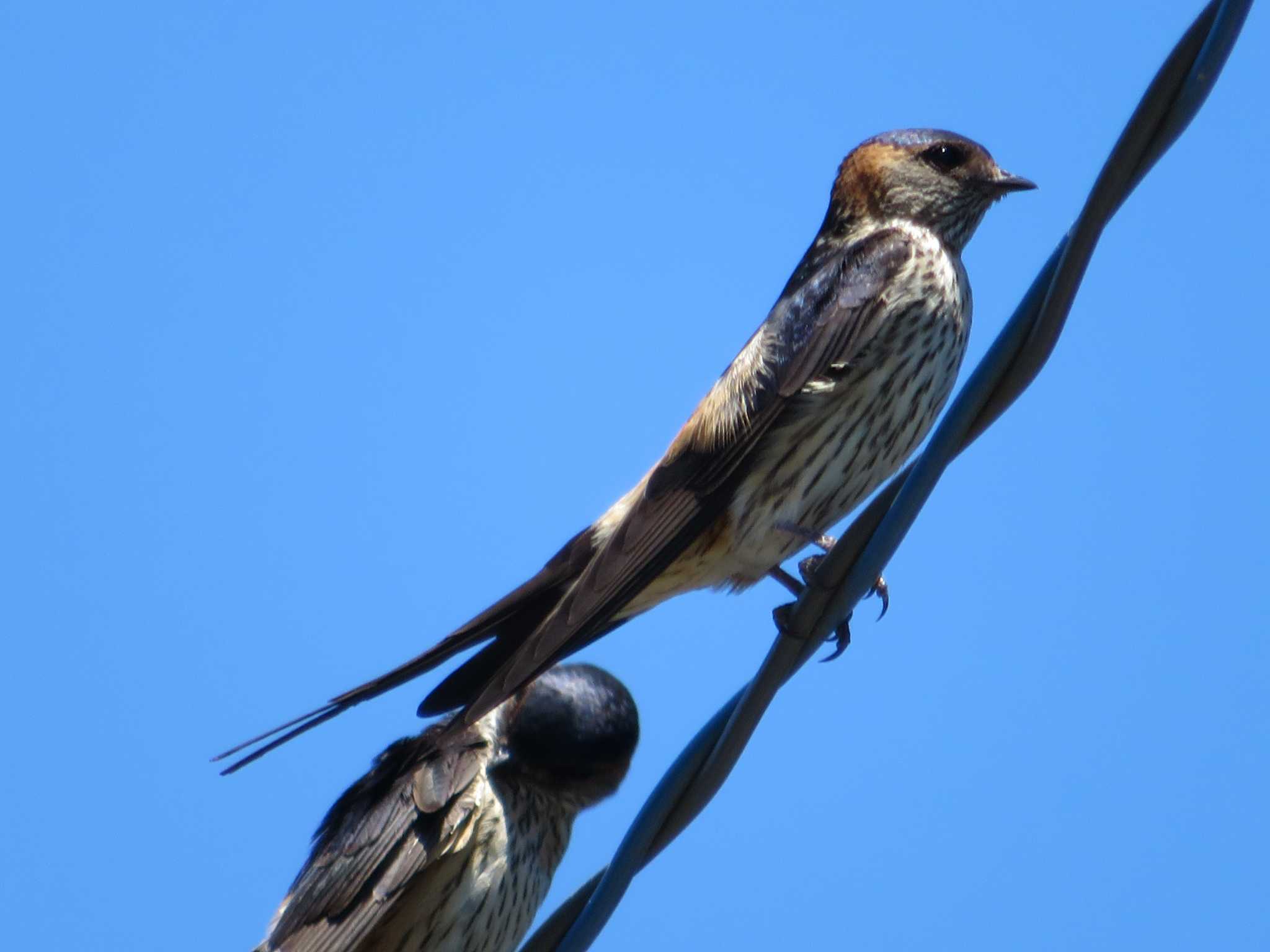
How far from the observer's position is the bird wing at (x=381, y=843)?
13.6 feet

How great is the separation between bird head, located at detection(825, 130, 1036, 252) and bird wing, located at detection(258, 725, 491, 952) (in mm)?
1680

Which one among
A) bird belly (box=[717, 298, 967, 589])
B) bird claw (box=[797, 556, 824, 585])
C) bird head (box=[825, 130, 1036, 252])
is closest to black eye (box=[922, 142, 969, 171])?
bird head (box=[825, 130, 1036, 252])

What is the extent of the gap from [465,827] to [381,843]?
0.70 ft

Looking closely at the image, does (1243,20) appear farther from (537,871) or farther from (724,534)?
(537,871)

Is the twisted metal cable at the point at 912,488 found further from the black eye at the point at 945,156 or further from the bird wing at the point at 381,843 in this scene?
the black eye at the point at 945,156

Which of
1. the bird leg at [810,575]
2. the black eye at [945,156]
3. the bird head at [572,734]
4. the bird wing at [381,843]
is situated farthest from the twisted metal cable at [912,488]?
the black eye at [945,156]

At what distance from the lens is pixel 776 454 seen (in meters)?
3.54

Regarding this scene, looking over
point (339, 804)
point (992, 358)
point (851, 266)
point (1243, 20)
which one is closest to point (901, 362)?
point (851, 266)

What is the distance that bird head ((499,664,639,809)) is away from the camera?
4.37 m

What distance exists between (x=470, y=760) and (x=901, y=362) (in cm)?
157

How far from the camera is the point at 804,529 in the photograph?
3.54 m

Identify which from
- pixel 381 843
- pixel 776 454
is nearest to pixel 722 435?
pixel 776 454

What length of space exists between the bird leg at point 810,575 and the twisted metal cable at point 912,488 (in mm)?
439

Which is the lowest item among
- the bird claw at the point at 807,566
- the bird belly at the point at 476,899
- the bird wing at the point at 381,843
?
the bird claw at the point at 807,566
